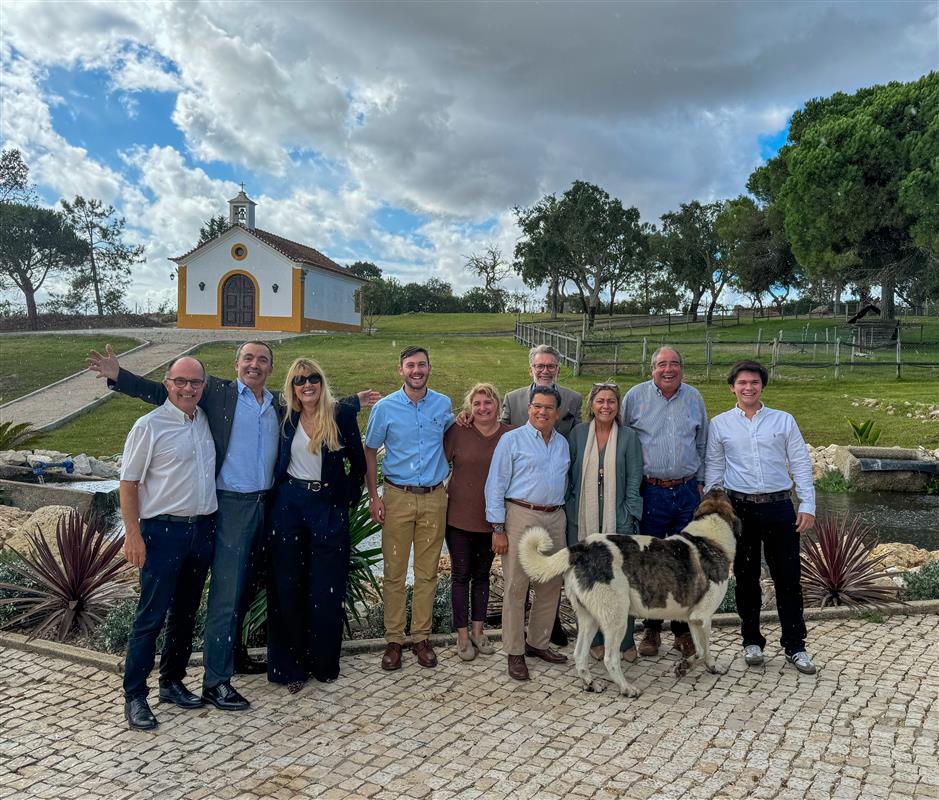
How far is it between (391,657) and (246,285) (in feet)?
127

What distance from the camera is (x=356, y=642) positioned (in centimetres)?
591

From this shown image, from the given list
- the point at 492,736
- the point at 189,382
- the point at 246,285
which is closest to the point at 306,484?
the point at 189,382

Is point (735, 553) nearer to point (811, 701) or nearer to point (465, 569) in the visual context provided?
point (811, 701)

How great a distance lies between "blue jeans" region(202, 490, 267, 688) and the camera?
16.1ft

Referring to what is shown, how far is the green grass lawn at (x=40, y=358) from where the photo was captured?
76.8 ft

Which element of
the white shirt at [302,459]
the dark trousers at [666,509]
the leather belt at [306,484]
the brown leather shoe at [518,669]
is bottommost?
the brown leather shoe at [518,669]

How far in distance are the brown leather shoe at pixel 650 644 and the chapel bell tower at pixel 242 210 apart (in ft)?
144

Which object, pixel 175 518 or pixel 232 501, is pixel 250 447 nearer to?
pixel 232 501

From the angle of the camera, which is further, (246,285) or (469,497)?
(246,285)

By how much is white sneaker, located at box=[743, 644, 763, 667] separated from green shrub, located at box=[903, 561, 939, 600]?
2440 millimetres

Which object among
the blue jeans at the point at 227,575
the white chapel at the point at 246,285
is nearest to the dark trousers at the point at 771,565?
the blue jeans at the point at 227,575

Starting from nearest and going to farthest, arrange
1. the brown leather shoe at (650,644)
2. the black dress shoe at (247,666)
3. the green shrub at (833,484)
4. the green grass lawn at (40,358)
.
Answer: the black dress shoe at (247,666), the brown leather shoe at (650,644), the green shrub at (833,484), the green grass lawn at (40,358)

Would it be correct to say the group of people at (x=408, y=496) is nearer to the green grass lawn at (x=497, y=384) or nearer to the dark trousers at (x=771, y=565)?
the dark trousers at (x=771, y=565)

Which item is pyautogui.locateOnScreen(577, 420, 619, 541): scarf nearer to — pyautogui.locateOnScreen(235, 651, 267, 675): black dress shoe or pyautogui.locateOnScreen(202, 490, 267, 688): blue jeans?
pyautogui.locateOnScreen(202, 490, 267, 688): blue jeans
